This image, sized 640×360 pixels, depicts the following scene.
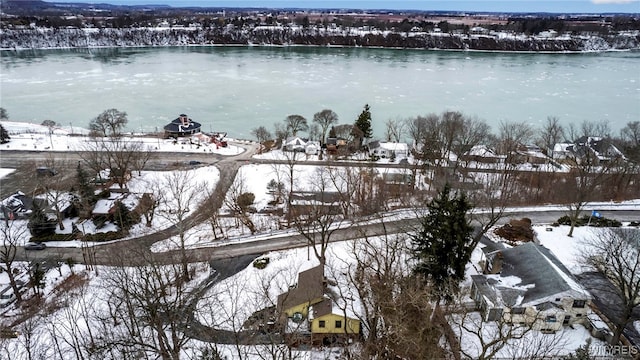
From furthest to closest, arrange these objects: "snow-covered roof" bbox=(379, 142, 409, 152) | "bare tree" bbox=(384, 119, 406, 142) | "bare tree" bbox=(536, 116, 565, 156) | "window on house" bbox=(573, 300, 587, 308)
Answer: "bare tree" bbox=(384, 119, 406, 142), "snow-covered roof" bbox=(379, 142, 409, 152), "bare tree" bbox=(536, 116, 565, 156), "window on house" bbox=(573, 300, 587, 308)

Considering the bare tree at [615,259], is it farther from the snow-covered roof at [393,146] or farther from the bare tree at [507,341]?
the snow-covered roof at [393,146]

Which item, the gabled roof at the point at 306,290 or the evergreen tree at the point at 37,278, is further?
the evergreen tree at the point at 37,278

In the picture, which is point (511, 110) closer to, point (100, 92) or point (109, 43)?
point (100, 92)

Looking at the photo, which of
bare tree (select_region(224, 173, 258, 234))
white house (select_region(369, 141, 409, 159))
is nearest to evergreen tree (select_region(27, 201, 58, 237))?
bare tree (select_region(224, 173, 258, 234))

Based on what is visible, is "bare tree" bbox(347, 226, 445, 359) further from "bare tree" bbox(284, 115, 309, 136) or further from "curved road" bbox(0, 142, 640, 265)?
"bare tree" bbox(284, 115, 309, 136)

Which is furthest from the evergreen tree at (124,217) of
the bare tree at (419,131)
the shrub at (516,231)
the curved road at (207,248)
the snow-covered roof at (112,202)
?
the bare tree at (419,131)

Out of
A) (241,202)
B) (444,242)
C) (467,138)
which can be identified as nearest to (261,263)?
(241,202)

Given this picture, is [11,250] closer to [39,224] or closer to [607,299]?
[39,224]
